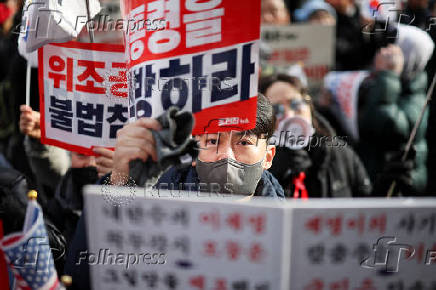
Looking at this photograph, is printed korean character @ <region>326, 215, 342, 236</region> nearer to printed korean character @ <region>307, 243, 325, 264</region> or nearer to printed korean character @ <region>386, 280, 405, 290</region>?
printed korean character @ <region>307, 243, 325, 264</region>

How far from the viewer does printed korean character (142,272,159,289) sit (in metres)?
1.96

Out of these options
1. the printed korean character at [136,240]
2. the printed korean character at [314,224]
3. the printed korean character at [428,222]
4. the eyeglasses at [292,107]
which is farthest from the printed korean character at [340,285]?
the eyeglasses at [292,107]

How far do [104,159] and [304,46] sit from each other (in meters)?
4.03

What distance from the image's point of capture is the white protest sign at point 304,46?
6047mm

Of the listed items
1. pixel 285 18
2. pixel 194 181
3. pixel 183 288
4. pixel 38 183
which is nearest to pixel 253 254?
pixel 183 288

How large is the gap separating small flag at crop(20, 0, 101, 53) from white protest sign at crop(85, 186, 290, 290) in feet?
2.58

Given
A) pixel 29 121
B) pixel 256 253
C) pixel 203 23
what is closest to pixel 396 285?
pixel 256 253

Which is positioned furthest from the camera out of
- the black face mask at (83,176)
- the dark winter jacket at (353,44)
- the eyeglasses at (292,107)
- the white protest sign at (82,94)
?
the dark winter jacket at (353,44)

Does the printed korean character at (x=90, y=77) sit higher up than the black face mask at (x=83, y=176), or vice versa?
the printed korean character at (x=90, y=77)

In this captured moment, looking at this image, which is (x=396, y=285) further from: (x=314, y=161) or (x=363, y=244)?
(x=314, y=161)

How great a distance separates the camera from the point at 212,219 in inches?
75.2

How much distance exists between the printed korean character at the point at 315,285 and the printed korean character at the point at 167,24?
36.6 inches

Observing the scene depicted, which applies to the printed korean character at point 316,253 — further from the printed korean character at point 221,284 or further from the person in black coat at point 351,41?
the person in black coat at point 351,41

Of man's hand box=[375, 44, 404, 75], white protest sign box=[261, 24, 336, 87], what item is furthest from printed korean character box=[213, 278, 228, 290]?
white protest sign box=[261, 24, 336, 87]
